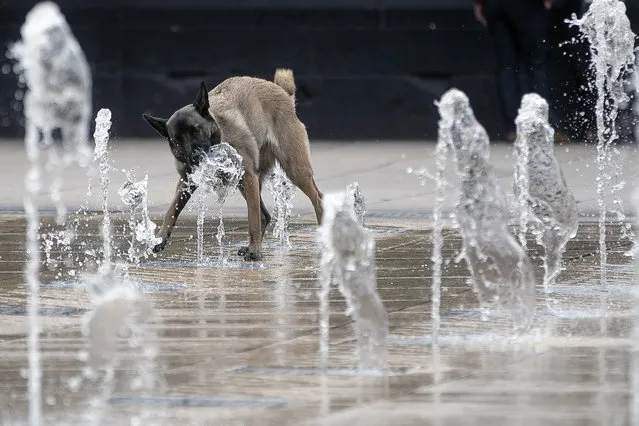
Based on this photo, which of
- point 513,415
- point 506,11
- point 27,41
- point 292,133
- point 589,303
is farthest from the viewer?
point 506,11

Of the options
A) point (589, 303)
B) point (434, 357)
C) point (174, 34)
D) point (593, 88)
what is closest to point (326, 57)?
point (174, 34)

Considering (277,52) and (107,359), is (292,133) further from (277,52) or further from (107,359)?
(277,52)

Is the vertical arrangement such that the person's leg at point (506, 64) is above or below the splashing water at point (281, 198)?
above

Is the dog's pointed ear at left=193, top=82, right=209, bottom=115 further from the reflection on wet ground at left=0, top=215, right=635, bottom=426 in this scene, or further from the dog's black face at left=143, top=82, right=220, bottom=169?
the reflection on wet ground at left=0, top=215, right=635, bottom=426

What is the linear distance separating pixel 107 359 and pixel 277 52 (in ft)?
41.0

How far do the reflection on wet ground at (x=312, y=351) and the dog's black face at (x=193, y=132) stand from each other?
64 centimetres

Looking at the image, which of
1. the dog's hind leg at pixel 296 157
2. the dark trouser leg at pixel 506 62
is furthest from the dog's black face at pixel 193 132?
the dark trouser leg at pixel 506 62

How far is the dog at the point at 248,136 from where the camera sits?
A: 405 inches

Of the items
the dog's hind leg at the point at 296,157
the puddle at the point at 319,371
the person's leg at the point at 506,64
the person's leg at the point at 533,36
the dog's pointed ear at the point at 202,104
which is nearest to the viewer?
the puddle at the point at 319,371

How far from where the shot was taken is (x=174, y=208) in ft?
35.2

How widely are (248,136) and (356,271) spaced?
369 cm

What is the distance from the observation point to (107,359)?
22.5 feet

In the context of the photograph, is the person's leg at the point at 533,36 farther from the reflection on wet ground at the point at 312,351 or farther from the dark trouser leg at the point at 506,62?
the reflection on wet ground at the point at 312,351

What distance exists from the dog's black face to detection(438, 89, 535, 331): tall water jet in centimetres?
213
